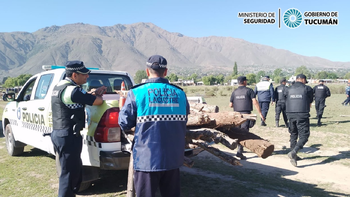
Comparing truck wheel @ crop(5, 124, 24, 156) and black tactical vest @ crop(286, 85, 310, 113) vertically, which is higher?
black tactical vest @ crop(286, 85, 310, 113)

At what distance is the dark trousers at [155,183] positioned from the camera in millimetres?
2532

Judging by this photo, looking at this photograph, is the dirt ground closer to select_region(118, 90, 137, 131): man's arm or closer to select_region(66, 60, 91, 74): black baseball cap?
select_region(118, 90, 137, 131): man's arm

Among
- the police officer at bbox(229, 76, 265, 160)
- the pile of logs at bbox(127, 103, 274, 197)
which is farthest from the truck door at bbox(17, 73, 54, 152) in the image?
the police officer at bbox(229, 76, 265, 160)

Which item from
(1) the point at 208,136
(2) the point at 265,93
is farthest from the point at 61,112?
(2) the point at 265,93

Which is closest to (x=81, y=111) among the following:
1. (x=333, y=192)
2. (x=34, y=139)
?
(x=34, y=139)

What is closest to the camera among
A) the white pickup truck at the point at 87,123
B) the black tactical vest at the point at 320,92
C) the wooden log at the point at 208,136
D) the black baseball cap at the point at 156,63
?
the black baseball cap at the point at 156,63

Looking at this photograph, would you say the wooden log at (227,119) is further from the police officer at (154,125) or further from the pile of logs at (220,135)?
the police officer at (154,125)

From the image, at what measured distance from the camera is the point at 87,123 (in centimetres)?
390

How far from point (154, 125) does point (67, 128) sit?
154 cm

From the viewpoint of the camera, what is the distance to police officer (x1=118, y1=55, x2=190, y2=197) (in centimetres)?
248

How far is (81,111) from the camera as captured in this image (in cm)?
358

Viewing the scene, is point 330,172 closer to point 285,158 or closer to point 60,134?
point 285,158

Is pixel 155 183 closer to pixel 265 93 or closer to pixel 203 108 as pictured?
pixel 203 108

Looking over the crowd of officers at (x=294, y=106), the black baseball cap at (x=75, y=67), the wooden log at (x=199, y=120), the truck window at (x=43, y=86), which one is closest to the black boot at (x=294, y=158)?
the crowd of officers at (x=294, y=106)
